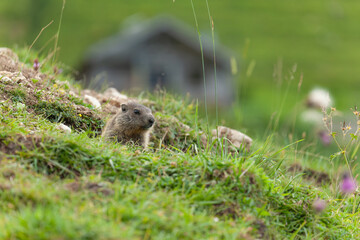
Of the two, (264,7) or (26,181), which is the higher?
(26,181)

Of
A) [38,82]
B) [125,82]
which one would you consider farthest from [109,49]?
[38,82]

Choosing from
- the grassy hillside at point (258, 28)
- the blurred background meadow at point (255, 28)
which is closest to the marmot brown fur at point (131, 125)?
the blurred background meadow at point (255, 28)

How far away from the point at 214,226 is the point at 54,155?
5.80 feet

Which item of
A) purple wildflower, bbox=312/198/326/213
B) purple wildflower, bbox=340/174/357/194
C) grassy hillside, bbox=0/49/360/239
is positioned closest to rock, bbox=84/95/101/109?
grassy hillside, bbox=0/49/360/239

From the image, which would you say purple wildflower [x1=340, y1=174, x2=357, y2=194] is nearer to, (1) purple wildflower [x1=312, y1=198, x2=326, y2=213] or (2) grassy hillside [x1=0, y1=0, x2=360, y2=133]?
(1) purple wildflower [x1=312, y1=198, x2=326, y2=213]

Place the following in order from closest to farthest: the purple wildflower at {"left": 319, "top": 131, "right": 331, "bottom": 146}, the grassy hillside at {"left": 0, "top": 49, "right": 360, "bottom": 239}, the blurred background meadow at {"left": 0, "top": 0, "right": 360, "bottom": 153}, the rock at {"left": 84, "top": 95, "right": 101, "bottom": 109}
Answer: the grassy hillside at {"left": 0, "top": 49, "right": 360, "bottom": 239} < the rock at {"left": 84, "top": 95, "right": 101, "bottom": 109} < the purple wildflower at {"left": 319, "top": 131, "right": 331, "bottom": 146} < the blurred background meadow at {"left": 0, "top": 0, "right": 360, "bottom": 153}

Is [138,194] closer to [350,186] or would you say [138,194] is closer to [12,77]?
[350,186]

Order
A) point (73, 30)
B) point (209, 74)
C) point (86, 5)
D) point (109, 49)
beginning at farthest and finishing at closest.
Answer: point (86, 5) < point (73, 30) < point (209, 74) < point (109, 49)

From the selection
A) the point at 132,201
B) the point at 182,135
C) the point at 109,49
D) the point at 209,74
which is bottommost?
the point at 209,74

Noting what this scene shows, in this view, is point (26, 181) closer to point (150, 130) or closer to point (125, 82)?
point (150, 130)

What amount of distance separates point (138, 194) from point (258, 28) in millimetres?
45134

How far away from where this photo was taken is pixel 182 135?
8047 mm

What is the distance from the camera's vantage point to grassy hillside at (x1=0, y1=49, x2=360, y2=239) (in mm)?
4383

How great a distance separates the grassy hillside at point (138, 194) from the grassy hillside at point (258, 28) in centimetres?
3285
